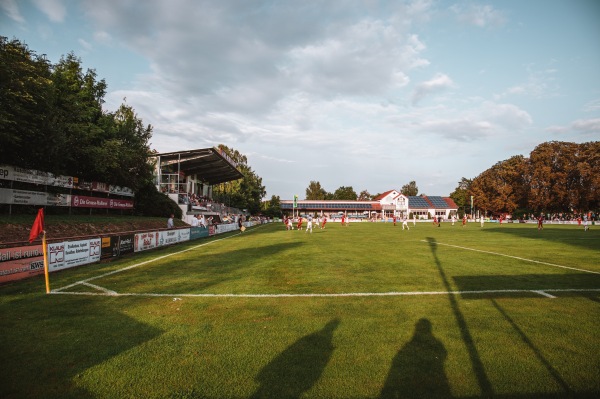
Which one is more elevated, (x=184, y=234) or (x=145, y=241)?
(x=145, y=241)

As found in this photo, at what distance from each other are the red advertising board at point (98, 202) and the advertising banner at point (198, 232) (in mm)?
8474

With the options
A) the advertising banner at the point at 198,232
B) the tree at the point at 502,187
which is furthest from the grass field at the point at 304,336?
the tree at the point at 502,187

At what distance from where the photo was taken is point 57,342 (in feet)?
17.1

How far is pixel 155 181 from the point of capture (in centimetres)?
4025

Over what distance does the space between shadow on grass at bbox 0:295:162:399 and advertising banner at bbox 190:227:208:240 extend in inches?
750

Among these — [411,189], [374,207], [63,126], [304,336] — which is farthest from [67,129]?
[411,189]

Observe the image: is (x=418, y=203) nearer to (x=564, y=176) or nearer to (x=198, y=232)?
(x=564, y=176)

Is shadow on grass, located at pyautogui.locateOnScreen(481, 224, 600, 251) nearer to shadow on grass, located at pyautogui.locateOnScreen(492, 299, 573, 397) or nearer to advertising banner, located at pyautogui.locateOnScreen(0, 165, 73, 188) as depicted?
shadow on grass, located at pyautogui.locateOnScreen(492, 299, 573, 397)

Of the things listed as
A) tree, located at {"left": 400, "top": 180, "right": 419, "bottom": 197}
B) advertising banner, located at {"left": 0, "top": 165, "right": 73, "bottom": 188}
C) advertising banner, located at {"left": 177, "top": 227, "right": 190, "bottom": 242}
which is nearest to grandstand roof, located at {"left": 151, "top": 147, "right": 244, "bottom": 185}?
advertising banner, located at {"left": 0, "top": 165, "right": 73, "bottom": 188}

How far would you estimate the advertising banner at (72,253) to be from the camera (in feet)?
38.3

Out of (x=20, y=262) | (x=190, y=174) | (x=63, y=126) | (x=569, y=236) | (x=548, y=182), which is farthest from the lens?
(x=548, y=182)

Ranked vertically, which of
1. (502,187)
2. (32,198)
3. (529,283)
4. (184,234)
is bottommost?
(184,234)

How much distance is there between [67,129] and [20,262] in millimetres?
16728

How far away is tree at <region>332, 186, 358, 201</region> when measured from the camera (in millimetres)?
141975
